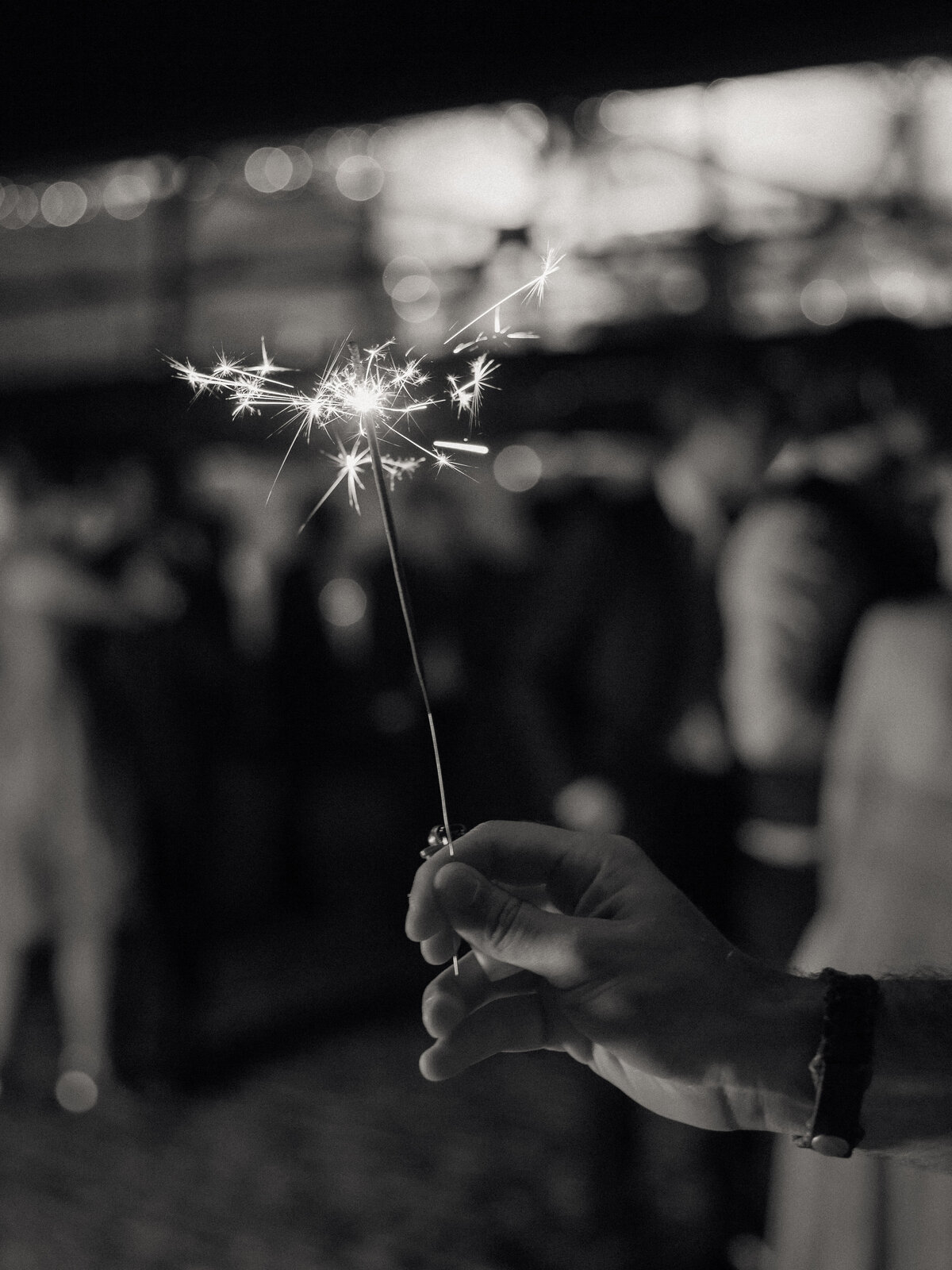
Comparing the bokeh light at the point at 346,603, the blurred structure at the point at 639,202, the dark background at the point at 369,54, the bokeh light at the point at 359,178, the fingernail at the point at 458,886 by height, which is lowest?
the fingernail at the point at 458,886

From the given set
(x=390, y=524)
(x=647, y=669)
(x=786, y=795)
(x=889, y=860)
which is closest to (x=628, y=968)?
(x=390, y=524)

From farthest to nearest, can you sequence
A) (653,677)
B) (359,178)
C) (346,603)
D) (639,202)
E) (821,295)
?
(359,178), (639,202), (821,295), (346,603), (653,677)

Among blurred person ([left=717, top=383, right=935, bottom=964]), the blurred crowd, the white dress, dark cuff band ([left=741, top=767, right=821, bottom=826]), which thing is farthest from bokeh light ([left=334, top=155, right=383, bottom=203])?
the white dress

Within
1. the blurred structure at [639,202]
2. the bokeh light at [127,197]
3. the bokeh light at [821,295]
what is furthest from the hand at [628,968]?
the bokeh light at [127,197]

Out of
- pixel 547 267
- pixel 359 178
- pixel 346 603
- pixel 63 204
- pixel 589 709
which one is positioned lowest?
pixel 547 267

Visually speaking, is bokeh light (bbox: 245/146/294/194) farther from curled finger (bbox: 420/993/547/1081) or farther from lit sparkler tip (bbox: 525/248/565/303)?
curled finger (bbox: 420/993/547/1081)

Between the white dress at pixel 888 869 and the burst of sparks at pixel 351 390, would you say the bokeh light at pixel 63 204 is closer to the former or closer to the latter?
the white dress at pixel 888 869

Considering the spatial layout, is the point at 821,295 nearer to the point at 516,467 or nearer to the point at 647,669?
the point at 516,467
